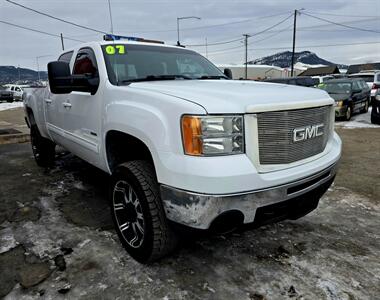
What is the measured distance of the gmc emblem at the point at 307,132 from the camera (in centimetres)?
234

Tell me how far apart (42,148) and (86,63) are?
2662 mm

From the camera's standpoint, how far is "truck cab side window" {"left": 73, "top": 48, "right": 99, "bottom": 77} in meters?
3.34

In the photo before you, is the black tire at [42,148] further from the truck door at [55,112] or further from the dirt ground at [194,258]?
the dirt ground at [194,258]

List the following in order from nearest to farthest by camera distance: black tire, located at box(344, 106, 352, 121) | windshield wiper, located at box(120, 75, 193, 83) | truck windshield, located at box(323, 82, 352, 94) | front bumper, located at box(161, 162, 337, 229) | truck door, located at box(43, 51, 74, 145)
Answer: front bumper, located at box(161, 162, 337, 229)
windshield wiper, located at box(120, 75, 193, 83)
truck door, located at box(43, 51, 74, 145)
black tire, located at box(344, 106, 352, 121)
truck windshield, located at box(323, 82, 352, 94)

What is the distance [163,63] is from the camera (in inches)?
140

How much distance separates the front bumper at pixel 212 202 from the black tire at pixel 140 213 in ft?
0.51

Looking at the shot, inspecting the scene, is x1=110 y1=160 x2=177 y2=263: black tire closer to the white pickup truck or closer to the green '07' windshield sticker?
the white pickup truck

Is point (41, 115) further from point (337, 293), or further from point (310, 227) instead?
point (337, 293)

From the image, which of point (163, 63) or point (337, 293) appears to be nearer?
point (337, 293)

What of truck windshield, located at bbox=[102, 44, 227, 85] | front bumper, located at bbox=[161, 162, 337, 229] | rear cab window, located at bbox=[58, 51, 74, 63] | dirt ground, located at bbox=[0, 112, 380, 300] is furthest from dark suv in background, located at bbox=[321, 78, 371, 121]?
front bumper, located at bbox=[161, 162, 337, 229]

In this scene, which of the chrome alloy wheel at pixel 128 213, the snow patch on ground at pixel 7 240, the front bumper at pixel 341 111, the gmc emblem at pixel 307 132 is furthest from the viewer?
the front bumper at pixel 341 111

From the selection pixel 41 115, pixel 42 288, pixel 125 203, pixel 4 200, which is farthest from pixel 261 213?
pixel 41 115

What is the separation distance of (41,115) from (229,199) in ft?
13.3

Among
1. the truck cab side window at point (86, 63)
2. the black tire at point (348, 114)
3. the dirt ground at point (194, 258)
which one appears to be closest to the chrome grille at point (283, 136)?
the dirt ground at point (194, 258)
